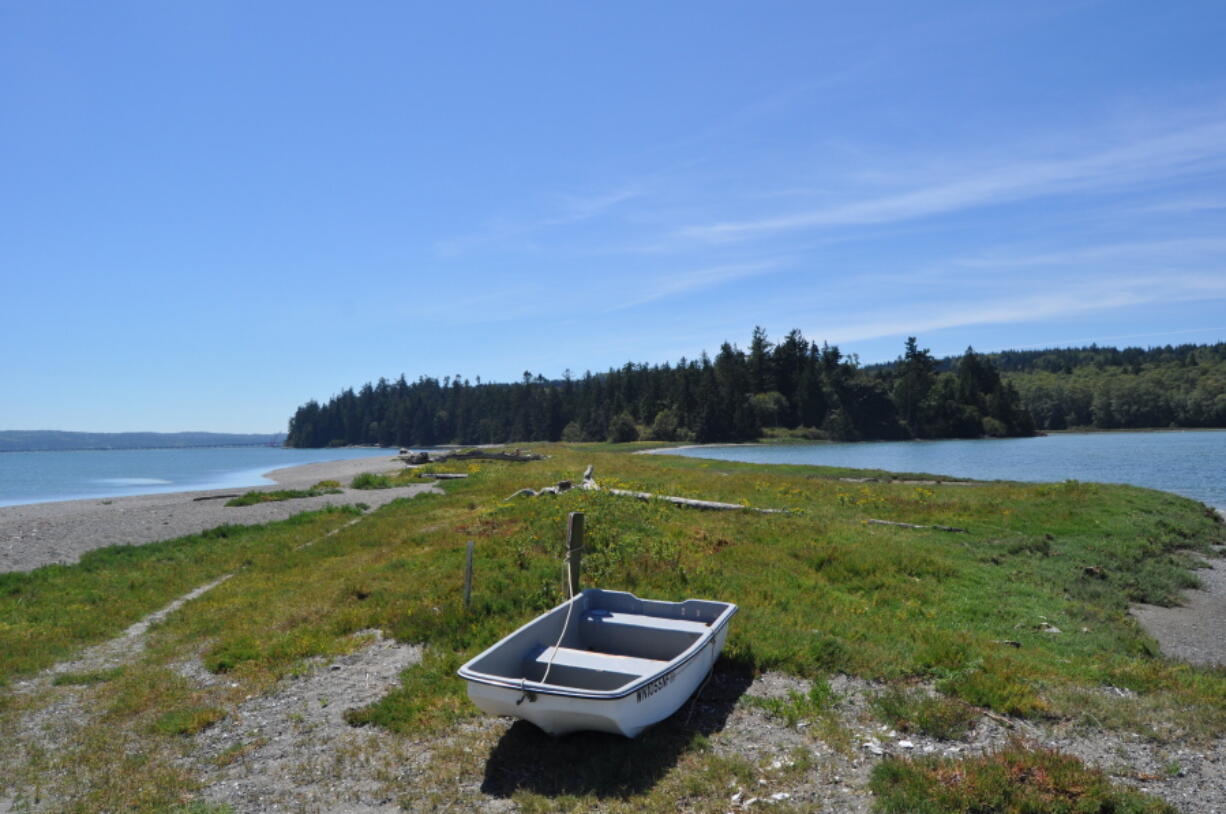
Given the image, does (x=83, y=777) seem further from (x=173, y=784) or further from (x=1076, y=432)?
(x=1076, y=432)

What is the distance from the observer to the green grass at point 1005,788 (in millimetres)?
7000

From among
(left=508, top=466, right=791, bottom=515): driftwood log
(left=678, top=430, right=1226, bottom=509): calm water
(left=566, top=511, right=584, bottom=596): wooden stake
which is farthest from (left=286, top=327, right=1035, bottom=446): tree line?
(left=566, top=511, right=584, bottom=596): wooden stake

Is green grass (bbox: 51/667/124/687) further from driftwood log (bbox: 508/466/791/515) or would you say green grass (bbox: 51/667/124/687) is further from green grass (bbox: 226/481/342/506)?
green grass (bbox: 226/481/342/506)

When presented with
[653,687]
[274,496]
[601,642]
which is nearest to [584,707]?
[653,687]

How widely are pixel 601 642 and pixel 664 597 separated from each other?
9.66ft

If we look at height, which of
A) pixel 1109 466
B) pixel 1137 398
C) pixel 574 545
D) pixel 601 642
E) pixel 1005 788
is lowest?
pixel 1109 466

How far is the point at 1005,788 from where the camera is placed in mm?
7230

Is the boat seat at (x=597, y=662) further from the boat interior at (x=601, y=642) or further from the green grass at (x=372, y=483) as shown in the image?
the green grass at (x=372, y=483)

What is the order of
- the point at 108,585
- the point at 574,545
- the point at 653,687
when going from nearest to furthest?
the point at 653,687, the point at 574,545, the point at 108,585

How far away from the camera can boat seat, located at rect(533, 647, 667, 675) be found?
368 inches

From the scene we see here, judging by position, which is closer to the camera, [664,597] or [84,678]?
[84,678]

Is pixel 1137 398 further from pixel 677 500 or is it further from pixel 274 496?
pixel 274 496

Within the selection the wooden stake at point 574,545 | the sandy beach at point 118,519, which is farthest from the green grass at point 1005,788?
the sandy beach at point 118,519

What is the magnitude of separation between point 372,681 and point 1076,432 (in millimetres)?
171847
